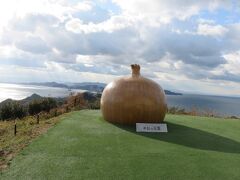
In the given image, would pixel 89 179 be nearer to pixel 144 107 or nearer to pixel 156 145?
pixel 156 145

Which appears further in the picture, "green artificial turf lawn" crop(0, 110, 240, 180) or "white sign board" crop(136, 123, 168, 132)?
"white sign board" crop(136, 123, 168, 132)

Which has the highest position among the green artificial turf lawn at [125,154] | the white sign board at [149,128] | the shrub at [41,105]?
the shrub at [41,105]

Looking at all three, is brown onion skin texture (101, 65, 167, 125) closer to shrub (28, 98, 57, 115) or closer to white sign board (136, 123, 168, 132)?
white sign board (136, 123, 168, 132)

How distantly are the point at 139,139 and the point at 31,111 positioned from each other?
15450 millimetres

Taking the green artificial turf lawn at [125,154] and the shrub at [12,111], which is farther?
the shrub at [12,111]

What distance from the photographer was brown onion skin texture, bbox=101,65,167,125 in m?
14.8

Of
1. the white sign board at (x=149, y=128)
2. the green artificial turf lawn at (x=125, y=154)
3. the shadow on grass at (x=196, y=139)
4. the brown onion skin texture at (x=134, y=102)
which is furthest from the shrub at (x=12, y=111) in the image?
the white sign board at (x=149, y=128)

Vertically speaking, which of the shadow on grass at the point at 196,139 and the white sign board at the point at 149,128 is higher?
the white sign board at the point at 149,128

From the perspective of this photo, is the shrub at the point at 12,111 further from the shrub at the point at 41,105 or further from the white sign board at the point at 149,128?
the white sign board at the point at 149,128

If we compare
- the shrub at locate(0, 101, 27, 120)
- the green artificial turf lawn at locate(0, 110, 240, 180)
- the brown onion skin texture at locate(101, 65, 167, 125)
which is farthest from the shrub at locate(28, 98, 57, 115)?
the green artificial turf lawn at locate(0, 110, 240, 180)

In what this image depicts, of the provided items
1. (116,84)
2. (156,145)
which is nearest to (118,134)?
(156,145)

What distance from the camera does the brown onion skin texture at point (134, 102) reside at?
48.6 ft

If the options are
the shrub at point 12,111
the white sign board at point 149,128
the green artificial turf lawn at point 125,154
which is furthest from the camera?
the shrub at point 12,111

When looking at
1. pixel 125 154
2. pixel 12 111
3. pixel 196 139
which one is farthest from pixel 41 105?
pixel 125 154
